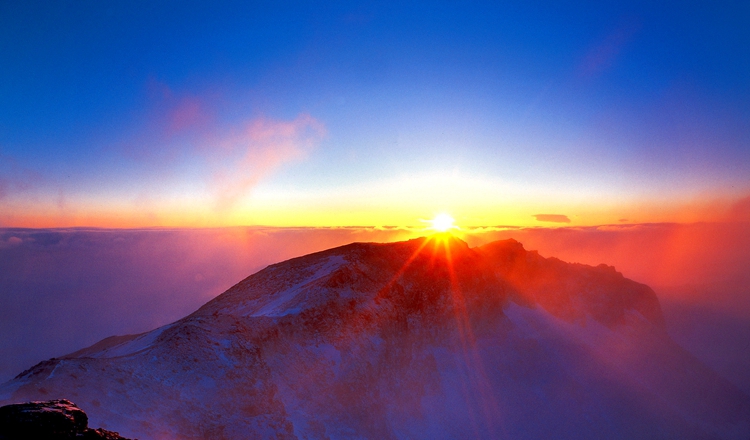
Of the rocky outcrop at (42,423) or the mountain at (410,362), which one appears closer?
the rocky outcrop at (42,423)

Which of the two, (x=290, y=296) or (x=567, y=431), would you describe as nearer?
(x=290, y=296)

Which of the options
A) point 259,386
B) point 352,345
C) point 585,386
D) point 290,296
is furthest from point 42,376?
point 585,386

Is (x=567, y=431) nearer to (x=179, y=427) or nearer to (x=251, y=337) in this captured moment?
(x=251, y=337)

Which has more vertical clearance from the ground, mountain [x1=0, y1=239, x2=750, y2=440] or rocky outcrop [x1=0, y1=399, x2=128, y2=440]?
rocky outcrop [x1=0, y1=399, x2=128, y2=440]

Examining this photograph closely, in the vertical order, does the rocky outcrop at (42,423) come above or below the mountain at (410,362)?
above
